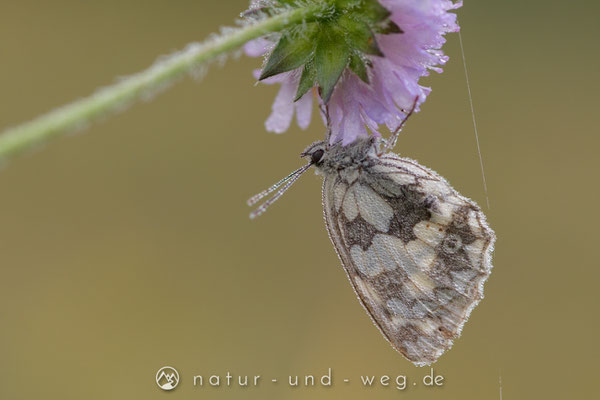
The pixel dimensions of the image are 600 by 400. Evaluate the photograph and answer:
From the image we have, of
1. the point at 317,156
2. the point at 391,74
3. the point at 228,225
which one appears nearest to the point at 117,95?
the point at 391,74

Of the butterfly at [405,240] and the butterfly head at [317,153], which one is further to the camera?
the butterfly head at [317,153]

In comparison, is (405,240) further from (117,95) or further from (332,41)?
(117,95)

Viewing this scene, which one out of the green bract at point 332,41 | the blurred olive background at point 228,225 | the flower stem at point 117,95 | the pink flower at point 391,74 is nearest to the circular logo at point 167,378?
the blurred olive background at point 228,225

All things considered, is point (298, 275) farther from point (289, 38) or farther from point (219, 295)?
point (289, 38)

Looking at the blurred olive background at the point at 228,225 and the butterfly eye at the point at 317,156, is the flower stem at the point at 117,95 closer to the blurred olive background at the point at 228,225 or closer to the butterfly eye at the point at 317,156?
the butterfly eye at the point at 317,156

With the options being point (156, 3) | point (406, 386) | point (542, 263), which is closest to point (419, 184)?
point (406, 386)

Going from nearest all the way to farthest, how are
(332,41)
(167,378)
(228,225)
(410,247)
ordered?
(332,41) < (410,247) < (167,378) < (228,225)
